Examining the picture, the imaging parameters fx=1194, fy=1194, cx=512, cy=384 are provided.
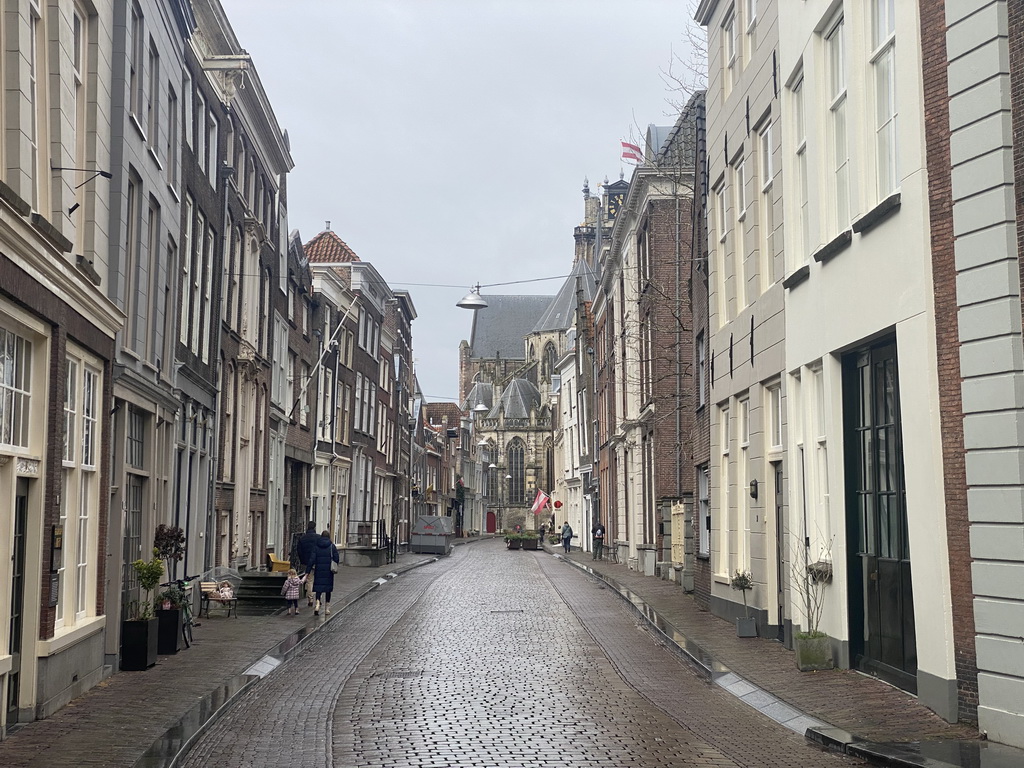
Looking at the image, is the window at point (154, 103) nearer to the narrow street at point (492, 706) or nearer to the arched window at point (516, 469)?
the narrow street at point (492, 706)

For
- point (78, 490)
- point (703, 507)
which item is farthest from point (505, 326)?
point (78, 490)

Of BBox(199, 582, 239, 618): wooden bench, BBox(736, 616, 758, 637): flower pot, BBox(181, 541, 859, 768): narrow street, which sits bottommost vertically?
BBox(181, 541, 859, 768): narrow street

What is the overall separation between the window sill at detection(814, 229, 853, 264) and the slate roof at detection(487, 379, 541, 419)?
95667 millimetres

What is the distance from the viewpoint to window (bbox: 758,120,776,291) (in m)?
17.0

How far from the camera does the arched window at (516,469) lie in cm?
10938

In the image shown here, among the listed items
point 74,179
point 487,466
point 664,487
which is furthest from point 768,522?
point 487,466

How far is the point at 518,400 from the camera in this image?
110188mm

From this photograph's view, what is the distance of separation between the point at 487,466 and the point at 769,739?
101934 millimetres

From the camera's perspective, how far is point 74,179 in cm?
1181

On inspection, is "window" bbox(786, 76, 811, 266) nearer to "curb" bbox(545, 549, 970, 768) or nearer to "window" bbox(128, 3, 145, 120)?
"curb" bbox(545, 549, 970, 768)

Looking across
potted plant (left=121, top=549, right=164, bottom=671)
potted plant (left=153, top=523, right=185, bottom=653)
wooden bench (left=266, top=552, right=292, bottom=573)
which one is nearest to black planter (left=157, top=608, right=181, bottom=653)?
potted plant (left=153, top=523, right=185, bottom=653)

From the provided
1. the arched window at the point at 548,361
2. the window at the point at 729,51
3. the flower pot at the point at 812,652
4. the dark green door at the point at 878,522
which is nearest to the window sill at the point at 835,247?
the dark green door at the point at 878,522

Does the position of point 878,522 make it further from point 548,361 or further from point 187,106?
point 548,361

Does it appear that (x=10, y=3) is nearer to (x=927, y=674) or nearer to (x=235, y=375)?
(x=927, y=674)
